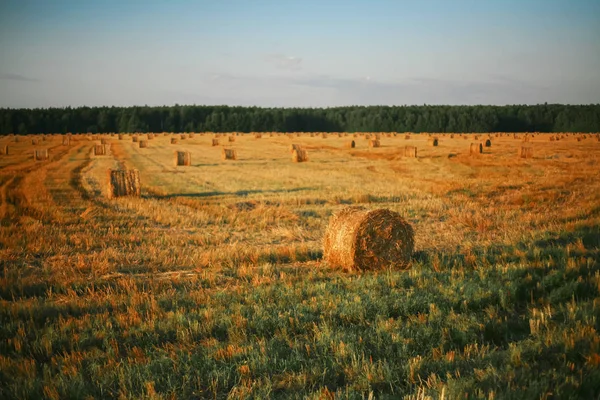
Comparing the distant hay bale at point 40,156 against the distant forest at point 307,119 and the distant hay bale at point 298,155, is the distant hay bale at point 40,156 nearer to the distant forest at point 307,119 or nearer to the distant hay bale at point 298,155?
the distant hay bale at point 298,155

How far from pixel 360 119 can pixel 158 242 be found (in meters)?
115

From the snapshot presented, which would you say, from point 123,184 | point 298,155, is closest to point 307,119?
point 298,155

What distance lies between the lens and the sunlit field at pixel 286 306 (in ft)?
14.9

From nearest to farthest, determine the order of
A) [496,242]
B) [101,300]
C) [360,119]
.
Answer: [101,300], [496,242], [360,119]

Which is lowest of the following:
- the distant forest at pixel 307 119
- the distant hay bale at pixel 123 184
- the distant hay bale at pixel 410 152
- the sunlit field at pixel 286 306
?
the sunlit field at pixel 286 306

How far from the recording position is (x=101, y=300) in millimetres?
6965

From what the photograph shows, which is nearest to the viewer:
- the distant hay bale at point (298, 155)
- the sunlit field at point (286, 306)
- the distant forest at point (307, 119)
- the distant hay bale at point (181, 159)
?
the sunlit field at point (286, 306)

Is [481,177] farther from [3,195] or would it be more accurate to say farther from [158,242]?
[3,195]

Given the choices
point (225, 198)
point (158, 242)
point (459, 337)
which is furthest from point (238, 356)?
point (225, 198)

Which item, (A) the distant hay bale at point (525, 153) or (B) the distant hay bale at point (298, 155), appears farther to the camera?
(B) the distant hay bale at point (298, 155)

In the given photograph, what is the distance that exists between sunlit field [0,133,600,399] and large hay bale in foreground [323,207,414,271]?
30cm

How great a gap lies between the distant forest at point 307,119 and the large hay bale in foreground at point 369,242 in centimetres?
10483

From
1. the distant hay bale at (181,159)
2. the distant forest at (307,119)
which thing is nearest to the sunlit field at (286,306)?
the distant hay bale at (181,159)

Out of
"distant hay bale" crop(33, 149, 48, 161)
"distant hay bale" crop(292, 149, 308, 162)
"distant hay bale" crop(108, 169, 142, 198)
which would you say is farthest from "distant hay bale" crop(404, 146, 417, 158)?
"distant hay bale" crop(33, 149, 48, 161)
